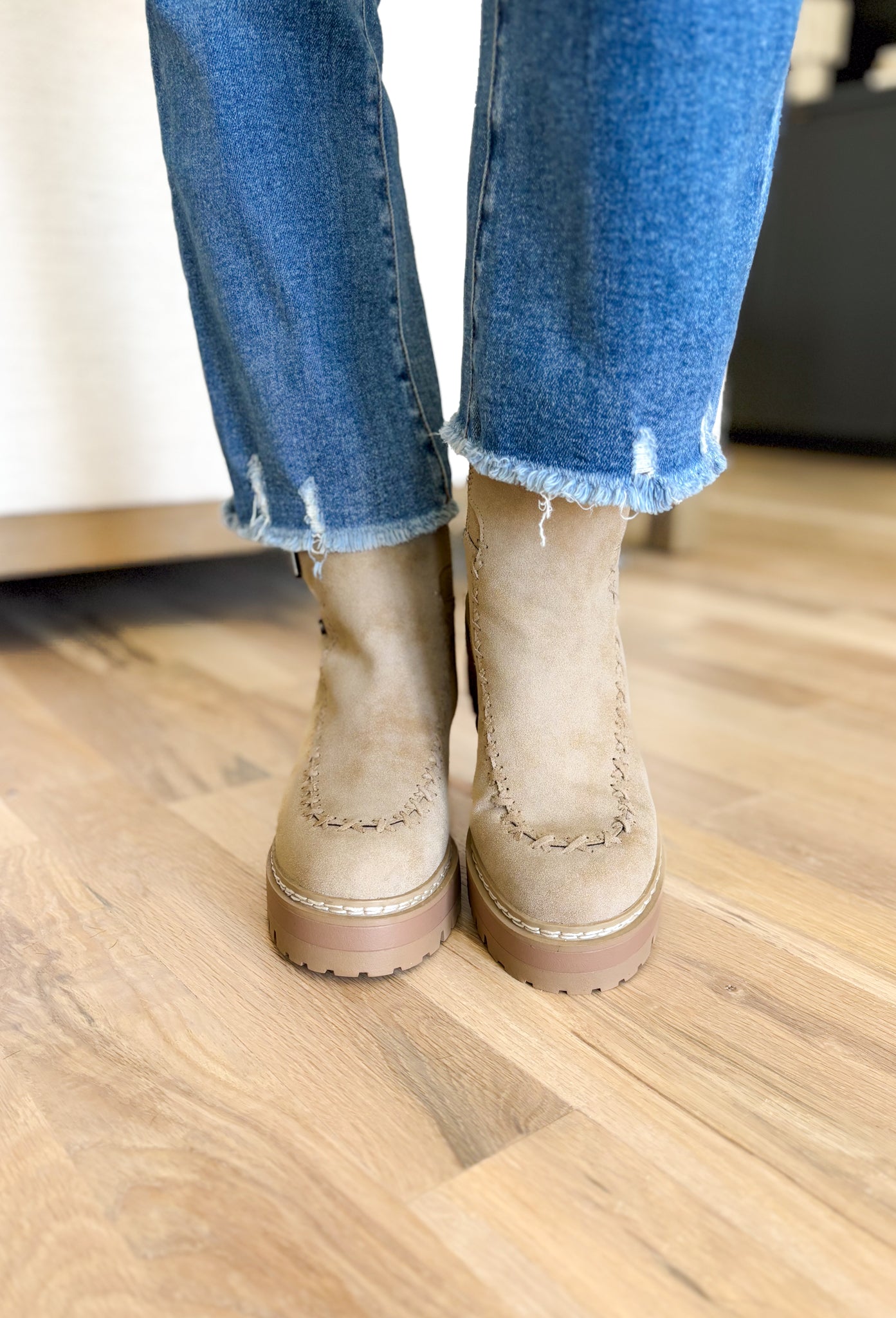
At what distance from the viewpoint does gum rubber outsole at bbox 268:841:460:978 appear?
1.65 ft

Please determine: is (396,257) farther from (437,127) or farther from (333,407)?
(437,127)

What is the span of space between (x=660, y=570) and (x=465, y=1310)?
3.70 ft

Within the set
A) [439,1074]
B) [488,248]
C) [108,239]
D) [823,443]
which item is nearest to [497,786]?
[439,1074]

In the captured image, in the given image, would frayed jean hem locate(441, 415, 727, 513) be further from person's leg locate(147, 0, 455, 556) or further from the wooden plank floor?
the wooden plank floor

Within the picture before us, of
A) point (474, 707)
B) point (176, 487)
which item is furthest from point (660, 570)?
point (474, 707)

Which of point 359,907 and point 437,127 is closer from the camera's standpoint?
point 359,907

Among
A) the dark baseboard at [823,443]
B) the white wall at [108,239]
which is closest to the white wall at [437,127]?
the white wall at [108,239]

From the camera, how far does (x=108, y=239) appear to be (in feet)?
Answer: 3.11

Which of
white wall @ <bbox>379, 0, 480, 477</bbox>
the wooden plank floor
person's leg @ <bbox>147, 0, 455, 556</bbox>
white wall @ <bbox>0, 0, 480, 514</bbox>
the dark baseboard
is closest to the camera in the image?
the wooden plank floor

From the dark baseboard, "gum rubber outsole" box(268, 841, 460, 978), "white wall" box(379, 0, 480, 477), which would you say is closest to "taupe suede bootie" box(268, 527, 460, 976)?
"gum rubber outsole" box(268, 841, 460, 978)

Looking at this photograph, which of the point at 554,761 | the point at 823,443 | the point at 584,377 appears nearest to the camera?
the point at 584,377

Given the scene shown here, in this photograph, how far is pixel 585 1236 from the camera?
36 centimetres

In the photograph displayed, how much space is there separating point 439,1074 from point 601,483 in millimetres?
275

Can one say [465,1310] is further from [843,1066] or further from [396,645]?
[396,645]
